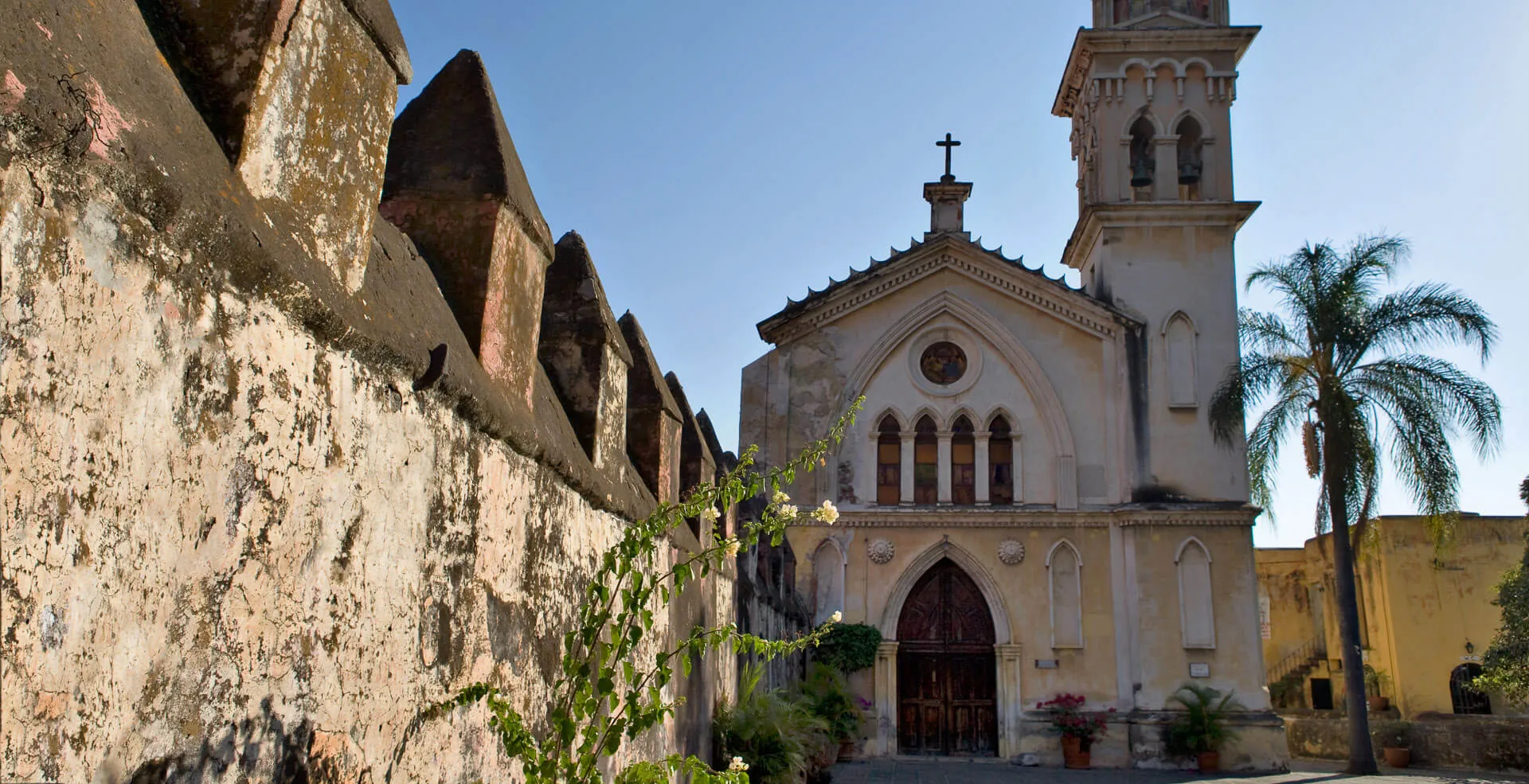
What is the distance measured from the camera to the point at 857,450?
21.1m

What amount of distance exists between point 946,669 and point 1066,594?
7.83ft

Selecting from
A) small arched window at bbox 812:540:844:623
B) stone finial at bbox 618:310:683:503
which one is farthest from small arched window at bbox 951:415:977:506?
stone finial at bbox 618:310:683:503

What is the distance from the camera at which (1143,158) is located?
22438mm

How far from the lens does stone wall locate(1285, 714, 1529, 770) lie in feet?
69.1

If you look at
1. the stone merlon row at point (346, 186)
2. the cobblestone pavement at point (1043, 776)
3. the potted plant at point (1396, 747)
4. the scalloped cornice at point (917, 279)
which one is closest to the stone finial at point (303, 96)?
the stone merlon row at point (346, 186)

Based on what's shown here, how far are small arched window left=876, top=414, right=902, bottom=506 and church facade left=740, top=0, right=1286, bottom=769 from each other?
45 mm

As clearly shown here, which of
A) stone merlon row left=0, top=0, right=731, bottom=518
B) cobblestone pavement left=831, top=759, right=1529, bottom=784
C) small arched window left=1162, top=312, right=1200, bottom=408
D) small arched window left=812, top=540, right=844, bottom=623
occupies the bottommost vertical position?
cobblestone pavement left=831, top=759, right=1529, bottom=784

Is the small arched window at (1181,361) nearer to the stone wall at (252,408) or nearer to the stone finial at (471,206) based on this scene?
the stone finial at (471,206)

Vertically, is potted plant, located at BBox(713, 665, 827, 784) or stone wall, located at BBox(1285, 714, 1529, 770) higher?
potted plant, located at BBox(713, 665, 827, 784)

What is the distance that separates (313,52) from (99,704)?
1.44 m

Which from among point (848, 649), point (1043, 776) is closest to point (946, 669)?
point (848, 649)

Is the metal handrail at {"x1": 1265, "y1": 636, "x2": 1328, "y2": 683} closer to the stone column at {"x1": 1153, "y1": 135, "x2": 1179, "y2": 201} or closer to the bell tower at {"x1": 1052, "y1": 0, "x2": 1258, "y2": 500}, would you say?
the bell tower at {"x1": 1052, "y1": 0, "x2": 1258, "y2": 500}

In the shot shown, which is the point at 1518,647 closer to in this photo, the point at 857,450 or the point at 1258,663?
the point at 1258,663

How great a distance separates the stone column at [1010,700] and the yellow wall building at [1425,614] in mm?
13723
